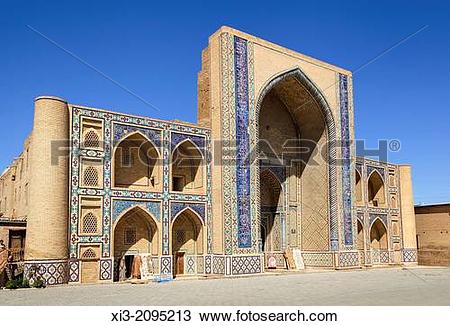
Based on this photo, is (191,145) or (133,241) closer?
(133,241)

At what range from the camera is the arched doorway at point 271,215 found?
68.7ft

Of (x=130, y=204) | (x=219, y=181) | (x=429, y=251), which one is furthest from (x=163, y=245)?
(x=429, y=251)

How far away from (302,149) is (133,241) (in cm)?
897

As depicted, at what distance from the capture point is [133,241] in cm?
1616

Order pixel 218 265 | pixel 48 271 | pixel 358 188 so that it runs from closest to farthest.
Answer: pixel 48 271
pixel 218 265
pixel 358 188

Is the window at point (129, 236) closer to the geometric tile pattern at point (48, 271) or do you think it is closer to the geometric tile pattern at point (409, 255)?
the geometric tile pattern at point (48, 271)

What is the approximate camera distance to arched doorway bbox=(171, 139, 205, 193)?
17.5 m

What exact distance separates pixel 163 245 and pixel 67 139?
4323 millimetres

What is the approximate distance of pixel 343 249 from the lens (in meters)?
20.3

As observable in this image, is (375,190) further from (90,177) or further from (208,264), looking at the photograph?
(90,177)

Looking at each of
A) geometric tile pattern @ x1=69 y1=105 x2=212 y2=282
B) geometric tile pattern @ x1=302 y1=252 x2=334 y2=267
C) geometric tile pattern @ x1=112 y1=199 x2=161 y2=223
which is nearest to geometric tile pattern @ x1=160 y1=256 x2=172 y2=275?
geometric tile pattern @ x1=69 y1=105 x2=212 y2=282

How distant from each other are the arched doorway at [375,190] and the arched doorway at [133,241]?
12535 mm

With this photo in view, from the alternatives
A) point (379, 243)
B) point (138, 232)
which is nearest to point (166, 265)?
point (138, 232)

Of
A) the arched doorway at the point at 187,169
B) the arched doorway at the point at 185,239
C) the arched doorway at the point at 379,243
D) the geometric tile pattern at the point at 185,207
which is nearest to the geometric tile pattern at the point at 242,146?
the geometric tile pattern at the point at 185,207
